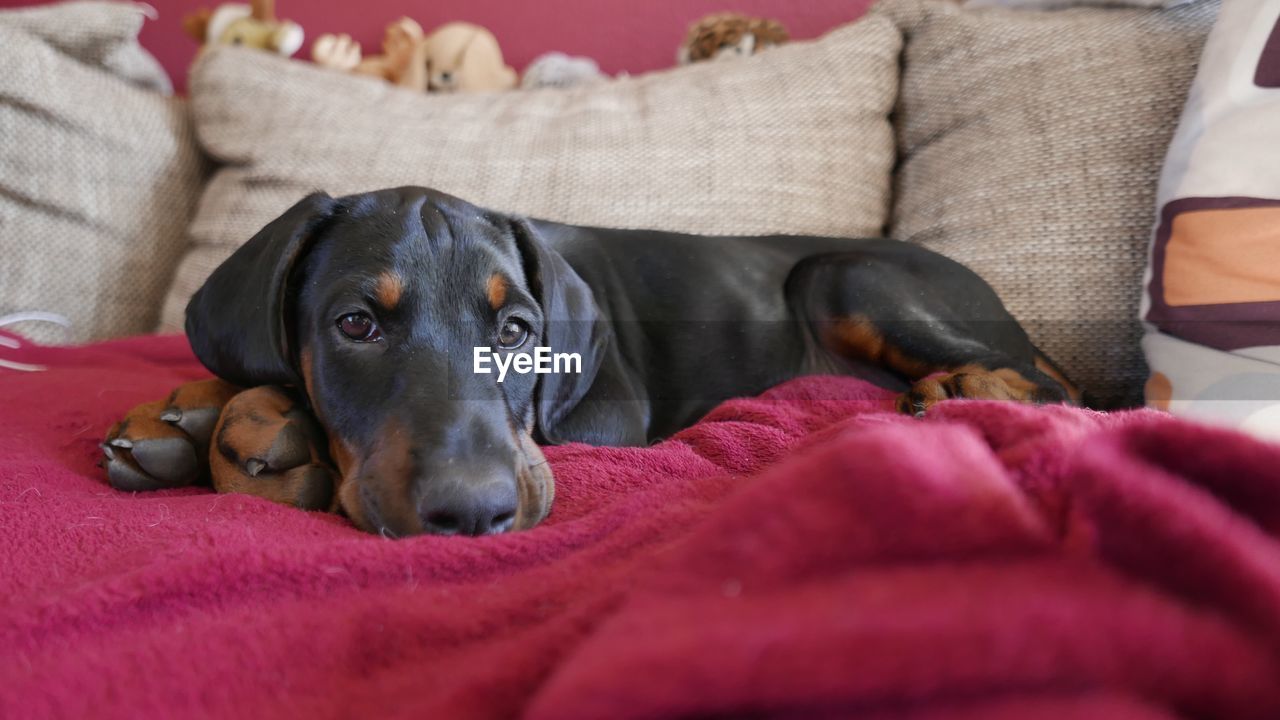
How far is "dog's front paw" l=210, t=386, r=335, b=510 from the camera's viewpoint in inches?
58.3

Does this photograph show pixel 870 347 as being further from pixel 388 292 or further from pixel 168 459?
pixel 168 459

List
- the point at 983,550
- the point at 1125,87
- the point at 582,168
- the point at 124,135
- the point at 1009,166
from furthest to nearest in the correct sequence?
the point at 124,135 < the point at 582,168 < the point at 1009,166 < the point at 1125,87 < the point at 983,550

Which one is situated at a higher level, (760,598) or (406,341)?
(760,598)

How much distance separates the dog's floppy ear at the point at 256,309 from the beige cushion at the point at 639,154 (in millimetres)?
1264

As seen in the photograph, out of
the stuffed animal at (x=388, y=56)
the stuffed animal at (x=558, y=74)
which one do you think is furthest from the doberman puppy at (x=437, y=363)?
the stuffed animal at (x=388, y=56)

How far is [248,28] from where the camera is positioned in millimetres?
3658

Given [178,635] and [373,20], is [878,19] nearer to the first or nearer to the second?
[373,20]

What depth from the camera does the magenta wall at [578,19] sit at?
12.6 feet

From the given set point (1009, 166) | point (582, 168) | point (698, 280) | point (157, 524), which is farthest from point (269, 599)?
point (1009, 166)

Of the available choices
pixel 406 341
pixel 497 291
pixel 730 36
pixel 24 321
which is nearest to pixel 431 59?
pixel 730 36

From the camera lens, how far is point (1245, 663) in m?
0.53

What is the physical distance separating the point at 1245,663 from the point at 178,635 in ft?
3.44

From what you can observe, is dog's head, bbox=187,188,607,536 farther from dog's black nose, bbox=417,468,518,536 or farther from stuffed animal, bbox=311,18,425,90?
stuffed animal, bbox=311,18,425,90

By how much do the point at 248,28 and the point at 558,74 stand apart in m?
1.56
